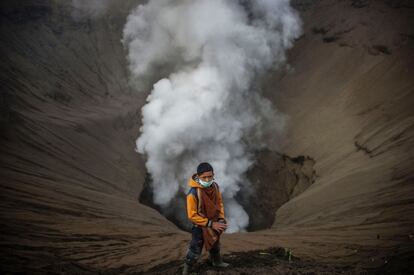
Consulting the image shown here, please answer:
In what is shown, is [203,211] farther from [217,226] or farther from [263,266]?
[263,266]

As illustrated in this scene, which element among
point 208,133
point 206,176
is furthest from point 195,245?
point 208,133

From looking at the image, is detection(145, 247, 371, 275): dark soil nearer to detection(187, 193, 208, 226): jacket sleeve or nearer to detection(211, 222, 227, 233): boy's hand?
detection(211, 222, 227, 233): boy's hand

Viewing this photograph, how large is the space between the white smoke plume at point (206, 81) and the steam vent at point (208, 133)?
83mm

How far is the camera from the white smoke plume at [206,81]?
16469 mm

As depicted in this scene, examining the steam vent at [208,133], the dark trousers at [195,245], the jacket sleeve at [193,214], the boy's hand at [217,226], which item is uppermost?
the steam vent at [208,133]

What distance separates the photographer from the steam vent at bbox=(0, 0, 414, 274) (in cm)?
707

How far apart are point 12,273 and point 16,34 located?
15613 millimetres

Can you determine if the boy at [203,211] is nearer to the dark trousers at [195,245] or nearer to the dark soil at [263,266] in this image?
the dark trousers at [195,245]

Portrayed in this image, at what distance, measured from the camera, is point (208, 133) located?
56.6 feet

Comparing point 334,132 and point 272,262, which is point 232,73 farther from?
point 272,262

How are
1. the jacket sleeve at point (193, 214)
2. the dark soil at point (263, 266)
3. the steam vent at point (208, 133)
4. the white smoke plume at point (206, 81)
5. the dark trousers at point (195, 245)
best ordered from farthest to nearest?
1. the white smoke plume at point (206, 81)
2. the steam vent at point (208, 133)
3. the dark soil at point (263, 266)
4. the dark trousers at point (195, 245)
5. the jacket sleeve at point (193, 214)

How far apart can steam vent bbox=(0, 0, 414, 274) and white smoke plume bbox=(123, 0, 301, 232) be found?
0.27 ft

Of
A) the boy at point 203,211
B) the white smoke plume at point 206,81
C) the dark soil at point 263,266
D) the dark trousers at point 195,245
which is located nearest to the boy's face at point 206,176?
the boy at point 203,211

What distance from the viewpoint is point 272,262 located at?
5945 millimetres
